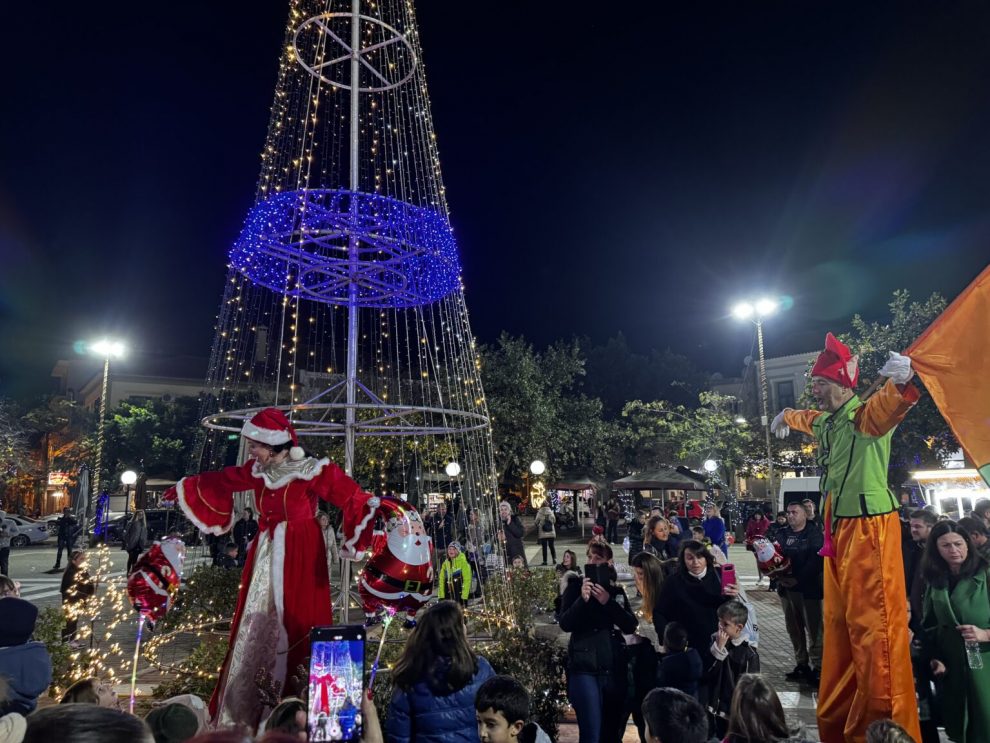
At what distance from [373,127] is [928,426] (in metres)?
22.4

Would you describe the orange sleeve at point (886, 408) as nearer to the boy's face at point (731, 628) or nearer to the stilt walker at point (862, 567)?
the stilt walker at point (862, 567)

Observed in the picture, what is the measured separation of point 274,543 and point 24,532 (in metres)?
28.7

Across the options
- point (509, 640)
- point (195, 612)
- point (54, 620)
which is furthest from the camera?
point (195, 612)

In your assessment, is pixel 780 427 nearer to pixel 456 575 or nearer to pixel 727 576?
pixel 727 576

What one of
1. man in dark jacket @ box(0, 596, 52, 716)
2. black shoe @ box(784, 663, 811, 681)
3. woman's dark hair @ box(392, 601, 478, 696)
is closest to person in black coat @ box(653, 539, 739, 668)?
woman's dark hair @ box(392, 601, 478, 696)

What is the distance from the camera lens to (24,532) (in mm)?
26453

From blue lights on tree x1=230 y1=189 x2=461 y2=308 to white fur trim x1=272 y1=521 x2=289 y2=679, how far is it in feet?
7.83

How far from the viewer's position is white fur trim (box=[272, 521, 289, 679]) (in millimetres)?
4105

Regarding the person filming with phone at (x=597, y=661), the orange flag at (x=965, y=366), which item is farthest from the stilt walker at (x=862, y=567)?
the person filming with phone at (x=597, y=661)

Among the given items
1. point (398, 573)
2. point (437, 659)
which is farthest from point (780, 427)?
point (437, 659)

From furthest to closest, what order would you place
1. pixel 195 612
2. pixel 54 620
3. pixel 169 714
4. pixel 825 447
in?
pixel 195 612 < pixel 54 620 < pixel 825 447 < pixel 169 714

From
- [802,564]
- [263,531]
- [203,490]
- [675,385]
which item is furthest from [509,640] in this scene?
[675,385]

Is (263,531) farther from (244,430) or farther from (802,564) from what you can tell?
(802,564)

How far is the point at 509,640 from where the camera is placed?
5500 millimetres
